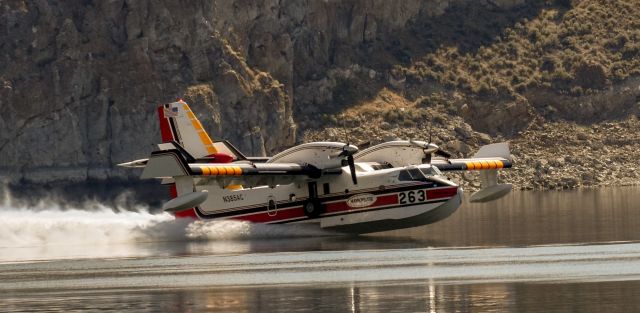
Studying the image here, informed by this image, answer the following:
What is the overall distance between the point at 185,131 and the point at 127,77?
56.1m

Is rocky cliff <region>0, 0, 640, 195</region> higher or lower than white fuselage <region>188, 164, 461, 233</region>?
higher

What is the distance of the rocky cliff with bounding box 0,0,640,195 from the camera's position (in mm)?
119562

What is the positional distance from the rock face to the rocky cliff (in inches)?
4.1

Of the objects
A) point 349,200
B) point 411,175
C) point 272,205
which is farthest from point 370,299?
point 272,205

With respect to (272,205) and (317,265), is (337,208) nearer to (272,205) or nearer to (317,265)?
(272,205)

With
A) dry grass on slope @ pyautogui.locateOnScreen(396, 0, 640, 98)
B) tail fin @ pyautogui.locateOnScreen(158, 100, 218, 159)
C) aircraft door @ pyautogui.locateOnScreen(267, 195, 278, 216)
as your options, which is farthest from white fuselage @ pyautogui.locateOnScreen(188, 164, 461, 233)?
dry grass on slope @ pyautogui.locateOnScreen(396, 0, 640, 98)

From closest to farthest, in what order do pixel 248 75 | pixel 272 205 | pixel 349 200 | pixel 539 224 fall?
pixel 349 200
pixel 272 205
pixel 539 224
pixel 248 75

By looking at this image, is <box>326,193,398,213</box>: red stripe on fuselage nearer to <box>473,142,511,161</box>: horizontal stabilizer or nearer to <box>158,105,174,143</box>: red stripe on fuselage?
<box>473,142,511,161</box>: horizontal stabilizer

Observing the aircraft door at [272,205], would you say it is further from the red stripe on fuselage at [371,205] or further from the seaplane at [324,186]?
the red stripe on fuselage at [371,205]

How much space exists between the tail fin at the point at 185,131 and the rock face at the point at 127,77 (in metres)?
49.8

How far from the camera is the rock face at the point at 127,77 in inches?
4668

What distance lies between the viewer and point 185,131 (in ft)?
220

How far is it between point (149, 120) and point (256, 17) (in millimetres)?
15504

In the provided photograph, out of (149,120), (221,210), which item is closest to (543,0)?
(149,120)
